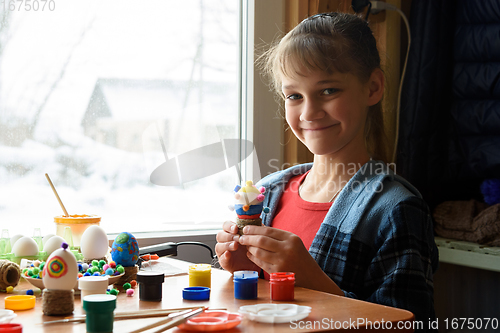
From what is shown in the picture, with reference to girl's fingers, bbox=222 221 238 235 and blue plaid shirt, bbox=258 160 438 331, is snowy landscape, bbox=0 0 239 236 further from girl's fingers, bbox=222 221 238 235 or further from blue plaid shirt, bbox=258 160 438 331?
blue plaid shirt, bbox=258 160 438 331

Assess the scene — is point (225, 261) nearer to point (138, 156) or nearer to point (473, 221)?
point (138, 156)

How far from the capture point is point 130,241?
1025 millimetres

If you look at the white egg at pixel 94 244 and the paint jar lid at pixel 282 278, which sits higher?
the white egg at pixel 94 244

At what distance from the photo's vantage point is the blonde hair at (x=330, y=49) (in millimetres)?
1192

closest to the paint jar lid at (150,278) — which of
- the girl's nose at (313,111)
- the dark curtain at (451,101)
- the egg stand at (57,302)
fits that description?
the egg stand at (57,302)

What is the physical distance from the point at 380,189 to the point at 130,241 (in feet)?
1.81

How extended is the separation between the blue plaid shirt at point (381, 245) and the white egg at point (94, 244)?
1.48 ft

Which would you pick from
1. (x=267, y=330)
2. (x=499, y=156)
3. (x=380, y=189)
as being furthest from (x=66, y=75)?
(x=499, y=156)

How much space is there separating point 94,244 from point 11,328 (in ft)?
1.27

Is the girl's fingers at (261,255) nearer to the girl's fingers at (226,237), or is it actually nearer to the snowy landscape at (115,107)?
the girl's fingers at (226,237)

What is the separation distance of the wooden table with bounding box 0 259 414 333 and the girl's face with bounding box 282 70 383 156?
1.34 ft

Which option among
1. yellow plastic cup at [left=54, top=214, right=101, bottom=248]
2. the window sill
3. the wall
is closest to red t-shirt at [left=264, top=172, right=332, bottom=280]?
yellow plastic cup at [left=54, top=214, right=101, bottom=248]

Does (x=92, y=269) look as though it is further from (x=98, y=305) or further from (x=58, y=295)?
(x=98, y=305)

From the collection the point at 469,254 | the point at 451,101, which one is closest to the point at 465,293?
the point at 469,254
